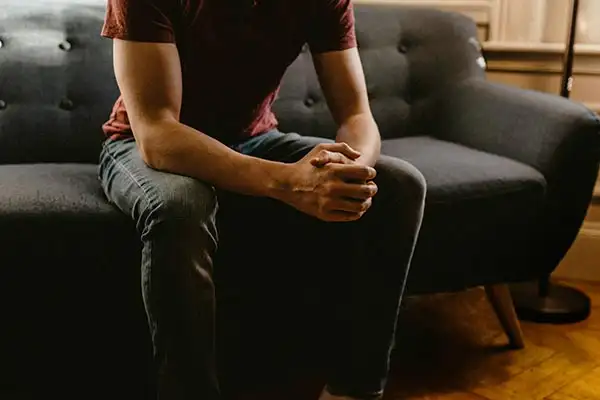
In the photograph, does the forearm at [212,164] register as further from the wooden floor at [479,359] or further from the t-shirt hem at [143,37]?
the wooden floor at [479,359]

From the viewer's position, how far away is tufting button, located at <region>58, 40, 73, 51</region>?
181 centimetres

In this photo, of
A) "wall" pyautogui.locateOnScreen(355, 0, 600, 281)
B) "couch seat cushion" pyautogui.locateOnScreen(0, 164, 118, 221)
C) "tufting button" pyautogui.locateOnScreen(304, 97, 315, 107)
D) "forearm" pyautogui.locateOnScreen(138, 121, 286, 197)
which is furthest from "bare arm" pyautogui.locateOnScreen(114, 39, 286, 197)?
"wall" pyautogui.locateOnScreen(355, 0, 600, 281)

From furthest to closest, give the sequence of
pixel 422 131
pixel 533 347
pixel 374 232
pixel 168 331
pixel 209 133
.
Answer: pixel 422 131, pixel 533 347, pixel 209 133, pixel 374 232, pixel 168 331

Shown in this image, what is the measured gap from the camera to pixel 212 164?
1.31 meters

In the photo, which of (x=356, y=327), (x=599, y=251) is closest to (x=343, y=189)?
(x=356, y=327)

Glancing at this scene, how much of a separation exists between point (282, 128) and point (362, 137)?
1.61 feet

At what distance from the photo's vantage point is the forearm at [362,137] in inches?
57.0

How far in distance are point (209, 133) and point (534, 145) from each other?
71 centimetres

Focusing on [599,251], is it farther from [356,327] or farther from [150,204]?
[150,204]

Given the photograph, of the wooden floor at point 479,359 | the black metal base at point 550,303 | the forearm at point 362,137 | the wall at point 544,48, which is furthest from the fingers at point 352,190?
the wall at point 544,48

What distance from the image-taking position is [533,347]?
1886 millimetres

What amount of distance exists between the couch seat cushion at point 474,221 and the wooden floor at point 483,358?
0.20 meters

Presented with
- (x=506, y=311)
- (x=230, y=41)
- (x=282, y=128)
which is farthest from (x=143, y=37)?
(x=506, y=311)

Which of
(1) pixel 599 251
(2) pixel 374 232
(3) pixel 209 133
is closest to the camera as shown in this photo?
(2) pixel 374 232
